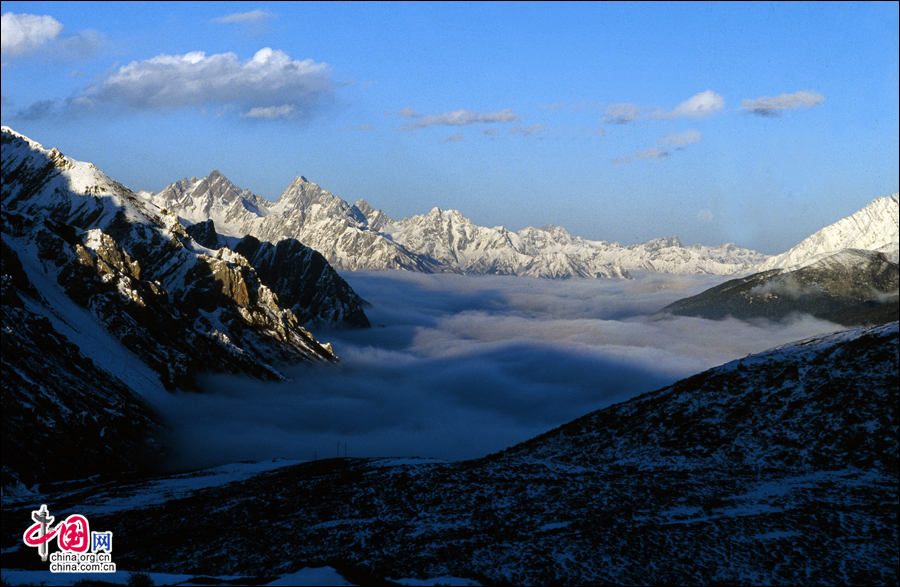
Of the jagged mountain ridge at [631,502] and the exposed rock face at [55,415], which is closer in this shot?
the jagged mountain ridge at [631,502]

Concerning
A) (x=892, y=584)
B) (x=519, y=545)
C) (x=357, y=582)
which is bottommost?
(x=892, y=584)

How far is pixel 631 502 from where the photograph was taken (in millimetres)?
61312

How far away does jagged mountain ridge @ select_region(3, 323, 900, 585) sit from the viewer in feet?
165

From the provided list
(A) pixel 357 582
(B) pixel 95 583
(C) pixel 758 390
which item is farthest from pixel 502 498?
(C) pixel 758 390

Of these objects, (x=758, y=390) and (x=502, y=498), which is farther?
(x=758, y=390)

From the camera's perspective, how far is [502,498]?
6400 cm

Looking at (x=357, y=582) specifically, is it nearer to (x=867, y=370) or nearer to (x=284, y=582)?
(x=284, y=582)

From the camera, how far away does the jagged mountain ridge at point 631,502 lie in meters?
50.2

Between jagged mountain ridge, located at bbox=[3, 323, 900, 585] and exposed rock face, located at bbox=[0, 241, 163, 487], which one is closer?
jagged mountain ridge, located at bbox=[3, 323, 900, 585]

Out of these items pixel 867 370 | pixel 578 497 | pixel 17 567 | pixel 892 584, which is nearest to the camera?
pixel 892 584

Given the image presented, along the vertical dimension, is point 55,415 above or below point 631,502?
above

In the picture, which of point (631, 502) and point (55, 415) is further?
point (55, 415)

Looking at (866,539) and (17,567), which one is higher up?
(17,567)

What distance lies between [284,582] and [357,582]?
151 inches
